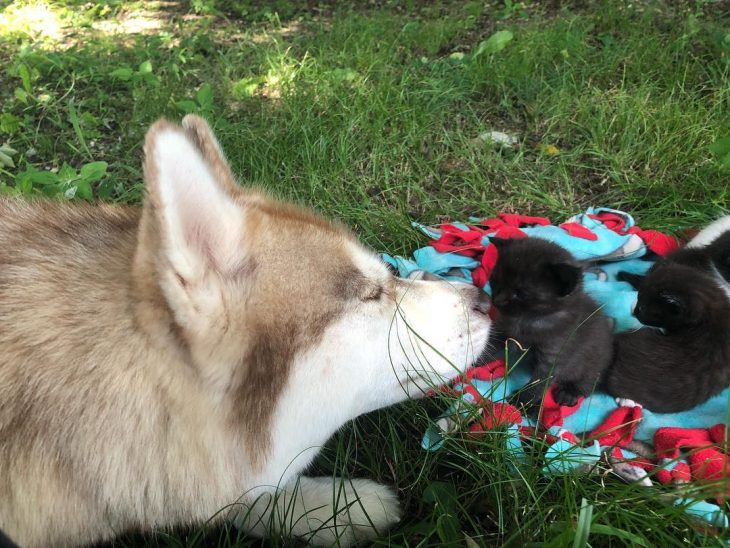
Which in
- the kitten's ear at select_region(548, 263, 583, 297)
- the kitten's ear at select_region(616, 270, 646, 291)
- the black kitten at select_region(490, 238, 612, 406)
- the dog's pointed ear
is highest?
the dog's pointed ear

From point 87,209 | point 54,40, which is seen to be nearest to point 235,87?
point 54,40

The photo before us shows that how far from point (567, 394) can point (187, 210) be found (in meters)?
1.81

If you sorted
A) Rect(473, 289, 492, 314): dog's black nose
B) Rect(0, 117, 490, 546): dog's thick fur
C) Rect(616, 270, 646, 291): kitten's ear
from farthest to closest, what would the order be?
1. Rect(616, 270, 646, 291): kitten's ear
2. Rect(473, 289, 492, 314): dog's black nose
3. Rect(0, 117, 490, 546): dog's thick fur

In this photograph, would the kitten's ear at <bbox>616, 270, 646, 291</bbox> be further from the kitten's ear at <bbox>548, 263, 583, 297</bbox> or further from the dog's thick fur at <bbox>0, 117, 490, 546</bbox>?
the dog's thick fur at <bbox>0, 117, 490, 546</bbox>

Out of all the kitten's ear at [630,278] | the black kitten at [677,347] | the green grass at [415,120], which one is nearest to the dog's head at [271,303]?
the green grass at [415,120]

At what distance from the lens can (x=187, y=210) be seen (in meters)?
1.19

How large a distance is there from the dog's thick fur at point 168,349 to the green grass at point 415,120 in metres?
0.59

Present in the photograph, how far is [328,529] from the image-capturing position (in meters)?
1.85

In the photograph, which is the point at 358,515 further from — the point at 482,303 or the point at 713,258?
the point at 713,258

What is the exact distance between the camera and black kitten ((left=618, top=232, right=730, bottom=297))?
2494 millimetres

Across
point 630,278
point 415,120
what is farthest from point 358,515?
point 415,120

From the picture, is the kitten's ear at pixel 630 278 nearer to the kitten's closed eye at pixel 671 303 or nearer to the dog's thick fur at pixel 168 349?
the kitten's closed eye at pixel 671 303

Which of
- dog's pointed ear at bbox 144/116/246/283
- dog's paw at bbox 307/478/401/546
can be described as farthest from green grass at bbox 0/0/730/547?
dog's pointed ear at bbox 144/116/246/283

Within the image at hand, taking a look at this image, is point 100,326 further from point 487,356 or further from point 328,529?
point 487,356
